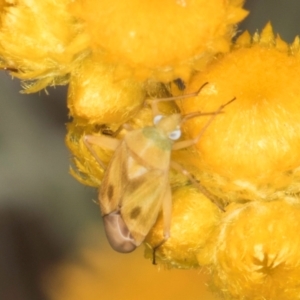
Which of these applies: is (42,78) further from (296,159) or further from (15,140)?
(15,140)

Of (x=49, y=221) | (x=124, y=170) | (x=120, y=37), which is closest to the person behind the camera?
(x=120, y=37)

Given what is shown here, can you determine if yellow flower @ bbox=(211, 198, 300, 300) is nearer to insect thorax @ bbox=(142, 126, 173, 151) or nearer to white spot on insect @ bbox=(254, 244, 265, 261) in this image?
white spot on insect @ bbox=(254, 244, 265, 261)

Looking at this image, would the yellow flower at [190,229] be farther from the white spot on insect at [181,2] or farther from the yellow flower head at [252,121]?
the white spot on insect at [181,2]

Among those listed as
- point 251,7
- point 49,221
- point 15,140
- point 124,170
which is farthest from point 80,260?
point 251,7

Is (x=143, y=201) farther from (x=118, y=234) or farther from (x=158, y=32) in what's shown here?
(x=158, y=32)

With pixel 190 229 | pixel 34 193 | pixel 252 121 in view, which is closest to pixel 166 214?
pixel 190 229

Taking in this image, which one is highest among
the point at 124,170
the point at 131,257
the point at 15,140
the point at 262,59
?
the point at 262,59

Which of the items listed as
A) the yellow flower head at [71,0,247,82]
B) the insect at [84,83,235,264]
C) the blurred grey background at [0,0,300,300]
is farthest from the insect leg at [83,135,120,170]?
the blurred grey background at [0,0,300,300]
